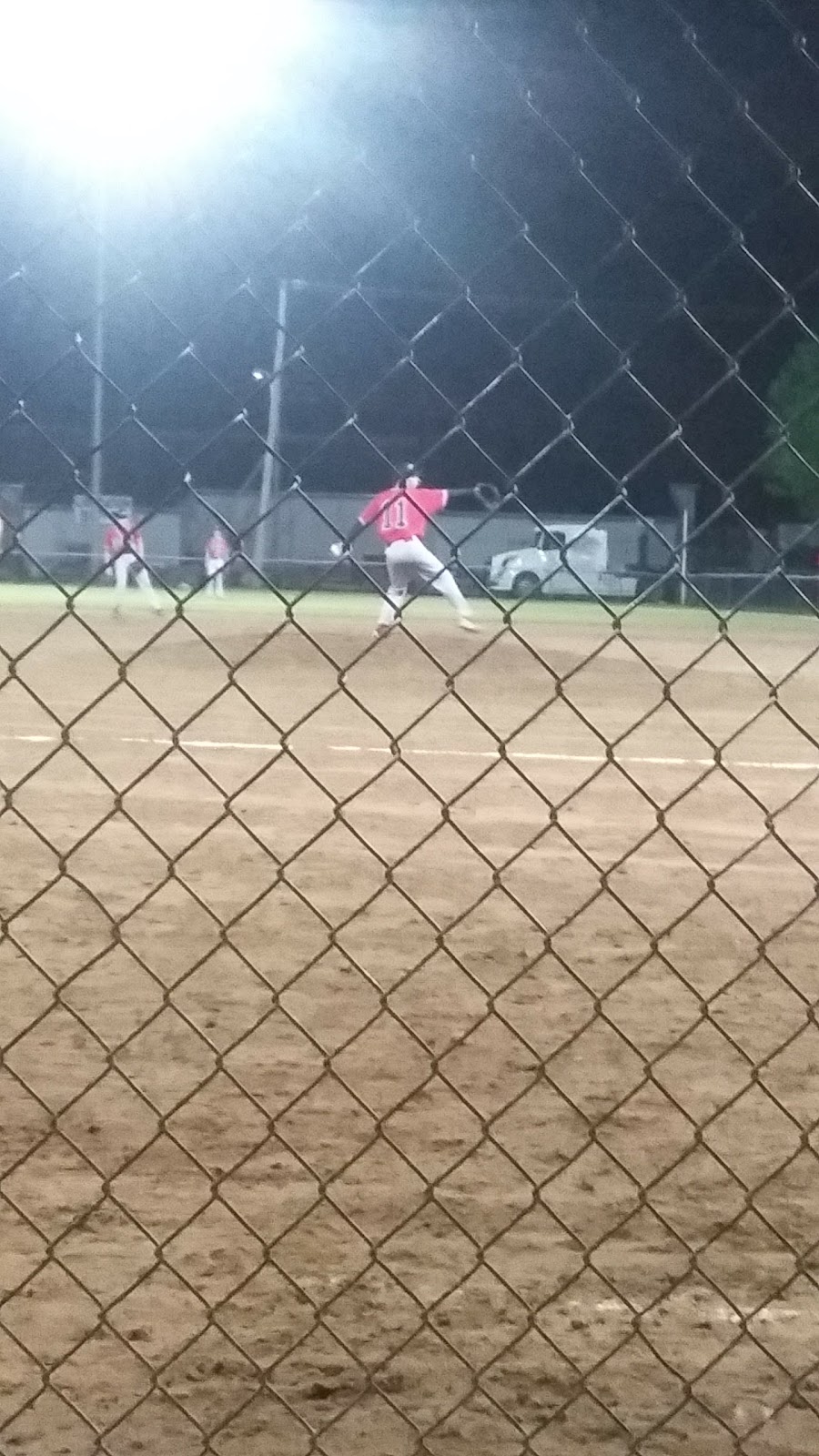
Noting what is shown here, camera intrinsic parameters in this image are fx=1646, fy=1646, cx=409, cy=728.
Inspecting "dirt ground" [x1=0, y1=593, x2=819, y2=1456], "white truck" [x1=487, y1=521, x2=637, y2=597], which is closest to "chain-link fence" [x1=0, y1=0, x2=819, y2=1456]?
"dirt ground" [x1=0, y1=593, x2=819, y2=1456]

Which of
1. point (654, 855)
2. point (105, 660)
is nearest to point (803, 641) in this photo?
point (105, 660)

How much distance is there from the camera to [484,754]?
34.6 feet

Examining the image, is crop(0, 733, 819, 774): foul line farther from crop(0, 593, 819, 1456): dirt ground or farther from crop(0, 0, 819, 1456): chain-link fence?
crop(0, 593, 819, 1456): dirt ground

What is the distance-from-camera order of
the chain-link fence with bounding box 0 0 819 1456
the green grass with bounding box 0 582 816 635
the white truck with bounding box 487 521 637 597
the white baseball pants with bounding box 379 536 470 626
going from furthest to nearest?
1. the green grass with bounding box 0 582 816 635
2. the white truck with bounding box 487 521 637 597
3. the white baseball pants with bounding box 379 536 470 626
4. the chain-link fence with bounding box 0 0 819 1456

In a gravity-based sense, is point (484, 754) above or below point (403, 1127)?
below

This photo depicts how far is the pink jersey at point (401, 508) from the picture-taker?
3.19 meters

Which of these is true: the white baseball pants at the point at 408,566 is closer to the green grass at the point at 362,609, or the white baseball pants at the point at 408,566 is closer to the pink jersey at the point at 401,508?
the pink jersey at the point at 401,508

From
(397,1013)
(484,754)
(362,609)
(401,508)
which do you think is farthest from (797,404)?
(397,1013)

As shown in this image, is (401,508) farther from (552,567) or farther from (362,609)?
(362,609)

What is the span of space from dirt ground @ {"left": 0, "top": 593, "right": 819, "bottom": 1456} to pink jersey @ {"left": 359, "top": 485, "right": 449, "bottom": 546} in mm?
372

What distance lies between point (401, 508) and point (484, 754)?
7.63ft

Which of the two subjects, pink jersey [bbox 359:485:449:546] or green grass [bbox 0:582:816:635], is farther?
green grass [bbox 0:582:816:635]

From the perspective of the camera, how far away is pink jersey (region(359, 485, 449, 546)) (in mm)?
3189

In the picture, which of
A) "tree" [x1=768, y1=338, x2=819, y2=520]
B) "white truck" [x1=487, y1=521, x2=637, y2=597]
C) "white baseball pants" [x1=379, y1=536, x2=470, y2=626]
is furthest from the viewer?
"tree" [x1=768, y1=338, x2=819, y2=520]
